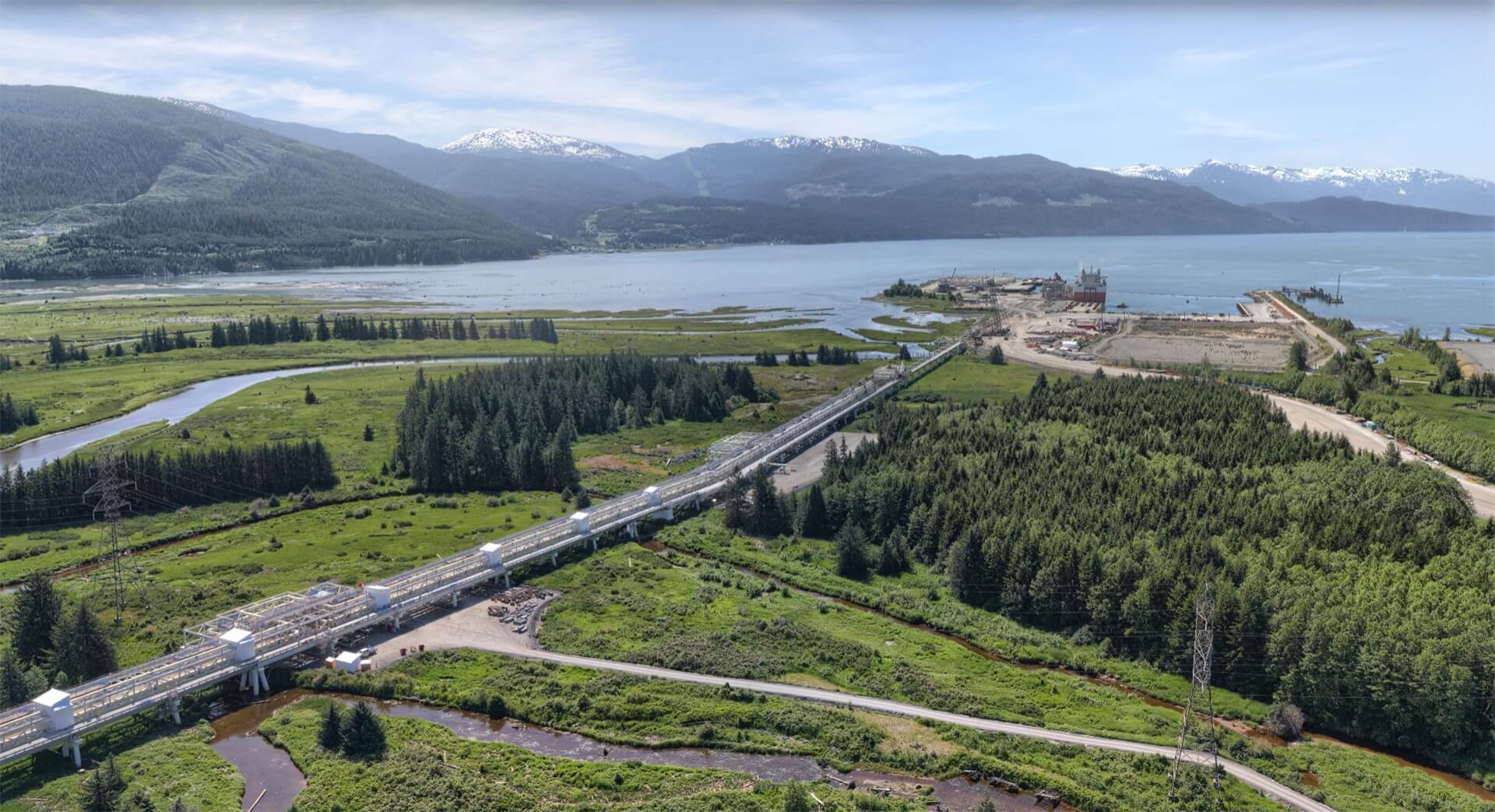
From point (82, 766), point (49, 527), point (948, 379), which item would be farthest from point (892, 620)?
point (948, 379)

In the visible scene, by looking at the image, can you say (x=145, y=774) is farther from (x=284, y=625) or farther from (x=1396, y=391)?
(x=1396, y=391)

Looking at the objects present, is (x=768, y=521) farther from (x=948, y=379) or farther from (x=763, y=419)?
(x=948, y=379)

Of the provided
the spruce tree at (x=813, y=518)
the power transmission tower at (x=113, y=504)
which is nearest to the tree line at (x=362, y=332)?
the power transmission tower at (x=113, y=504)

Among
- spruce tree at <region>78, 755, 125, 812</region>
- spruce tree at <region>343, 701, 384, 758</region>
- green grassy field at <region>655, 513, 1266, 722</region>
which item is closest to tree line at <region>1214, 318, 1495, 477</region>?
green grassy field at <region>655, 513, 1266, 722</region>

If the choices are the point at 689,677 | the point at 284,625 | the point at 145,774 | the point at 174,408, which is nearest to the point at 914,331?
the point at 174,408

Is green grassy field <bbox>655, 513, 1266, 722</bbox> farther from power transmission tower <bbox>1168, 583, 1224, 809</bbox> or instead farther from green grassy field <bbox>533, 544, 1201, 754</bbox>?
power transmission tower <bbox>1168, 583, 1224, 809</bbox>
